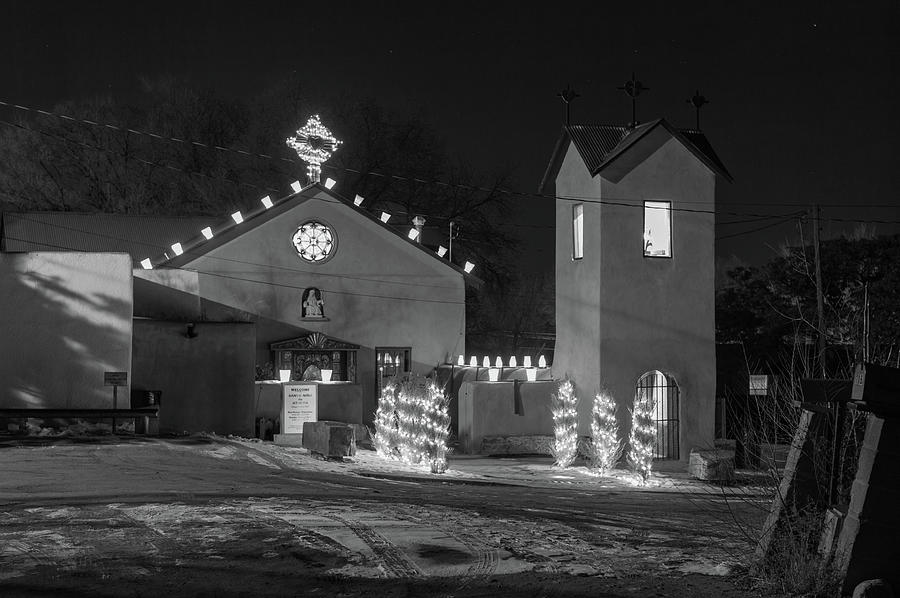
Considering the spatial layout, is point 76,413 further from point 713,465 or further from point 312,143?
point 713,465

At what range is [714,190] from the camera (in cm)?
2716

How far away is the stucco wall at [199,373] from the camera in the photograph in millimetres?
26203

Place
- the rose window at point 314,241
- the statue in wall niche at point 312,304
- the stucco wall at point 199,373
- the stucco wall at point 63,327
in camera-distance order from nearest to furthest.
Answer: the stucco wall at point 63,327 → the stucco wall at point 199,373 → the statue in wall niche at point 312,304 → the rose window at point 314,241

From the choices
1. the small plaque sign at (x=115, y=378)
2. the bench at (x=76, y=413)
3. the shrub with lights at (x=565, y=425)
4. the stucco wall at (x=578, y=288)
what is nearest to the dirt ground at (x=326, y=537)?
the bench at (x=76, y=413)

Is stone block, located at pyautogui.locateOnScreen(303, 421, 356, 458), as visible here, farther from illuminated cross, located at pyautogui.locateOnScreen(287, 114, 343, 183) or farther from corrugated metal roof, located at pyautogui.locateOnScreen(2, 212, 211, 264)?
corrugated metal roof, located at pyautogui.locateOnScreen(2, 212, 211, 264)

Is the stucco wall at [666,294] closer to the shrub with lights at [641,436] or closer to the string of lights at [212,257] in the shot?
the shrub with lights at [641,436]

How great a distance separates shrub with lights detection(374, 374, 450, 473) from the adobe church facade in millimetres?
4521

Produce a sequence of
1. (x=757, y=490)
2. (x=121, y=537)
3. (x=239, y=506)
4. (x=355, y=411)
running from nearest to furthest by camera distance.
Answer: (x=757, y=490), (x=121, y=537), (x=239, y=506), (x=355, y=411)

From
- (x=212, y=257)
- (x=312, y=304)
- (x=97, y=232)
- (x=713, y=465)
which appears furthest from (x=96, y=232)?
(x=713, y=465)

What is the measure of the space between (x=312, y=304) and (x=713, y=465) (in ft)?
43.8

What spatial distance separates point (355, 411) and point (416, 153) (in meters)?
23.9

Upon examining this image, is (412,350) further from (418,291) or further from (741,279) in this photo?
(741,279)

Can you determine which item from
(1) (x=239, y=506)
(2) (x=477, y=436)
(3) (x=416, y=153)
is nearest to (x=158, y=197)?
(3) (x=416, y=153)

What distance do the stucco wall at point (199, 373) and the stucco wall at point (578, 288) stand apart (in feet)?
27.8
